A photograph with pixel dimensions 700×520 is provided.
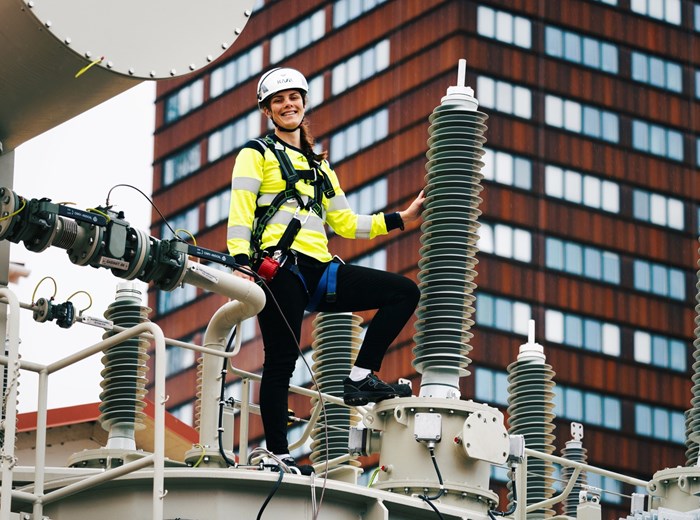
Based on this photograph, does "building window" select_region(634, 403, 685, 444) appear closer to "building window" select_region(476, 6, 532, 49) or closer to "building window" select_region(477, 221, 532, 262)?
"building window" select_region(477, 221, 532, 262)

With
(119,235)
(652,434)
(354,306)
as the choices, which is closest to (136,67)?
(119,235)

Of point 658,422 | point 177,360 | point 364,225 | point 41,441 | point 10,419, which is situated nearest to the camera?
point 10,419

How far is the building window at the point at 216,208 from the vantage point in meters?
96.0

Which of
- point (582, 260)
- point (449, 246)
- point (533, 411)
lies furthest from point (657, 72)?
point (449, 246)

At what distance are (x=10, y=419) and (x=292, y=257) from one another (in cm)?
331

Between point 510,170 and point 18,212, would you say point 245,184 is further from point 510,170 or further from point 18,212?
point 510,170

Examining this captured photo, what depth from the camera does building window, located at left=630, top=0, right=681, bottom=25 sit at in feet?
306

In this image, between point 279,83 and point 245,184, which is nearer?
point 245,184

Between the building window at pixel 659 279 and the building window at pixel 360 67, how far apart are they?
→ 15.7m

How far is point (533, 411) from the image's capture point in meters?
18.1

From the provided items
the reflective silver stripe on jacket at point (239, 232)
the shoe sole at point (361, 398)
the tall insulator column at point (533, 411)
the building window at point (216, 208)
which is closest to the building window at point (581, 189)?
the building window at point (216, 208)

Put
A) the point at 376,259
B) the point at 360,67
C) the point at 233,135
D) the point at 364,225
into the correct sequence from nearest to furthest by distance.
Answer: the point at 364,225 → the point at 376,259 → the point at 360,67 → the point at 233,135

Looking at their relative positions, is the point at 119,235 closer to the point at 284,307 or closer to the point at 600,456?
the point at 284,307

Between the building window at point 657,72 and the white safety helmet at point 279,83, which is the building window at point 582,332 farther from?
the white safety helmet at point 279,83
